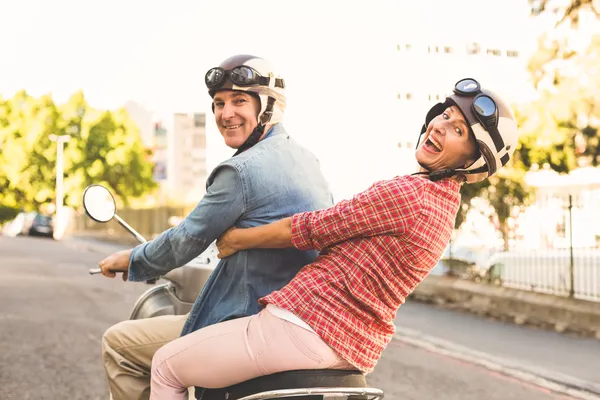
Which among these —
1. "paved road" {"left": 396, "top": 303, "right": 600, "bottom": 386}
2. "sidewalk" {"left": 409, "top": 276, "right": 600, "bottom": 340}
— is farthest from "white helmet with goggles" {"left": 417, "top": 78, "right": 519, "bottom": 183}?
"sidewalk" {"left": 409, "top": 276, "right": 600, "bottom": 340}

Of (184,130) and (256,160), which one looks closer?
(256,160)

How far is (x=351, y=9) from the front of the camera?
54719mm

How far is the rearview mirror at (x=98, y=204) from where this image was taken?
303 cm

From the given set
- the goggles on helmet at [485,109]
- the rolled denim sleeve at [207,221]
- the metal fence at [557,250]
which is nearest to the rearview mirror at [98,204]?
the rolled denim sleeve at [207,221]

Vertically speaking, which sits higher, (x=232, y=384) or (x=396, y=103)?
(x=396, y=103)

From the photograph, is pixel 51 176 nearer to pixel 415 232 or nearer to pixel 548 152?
pixel 548 152

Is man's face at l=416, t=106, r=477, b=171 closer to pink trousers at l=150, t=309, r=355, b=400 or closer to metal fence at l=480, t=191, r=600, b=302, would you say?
pink trousers at l=150, t=309, r=355, b=400

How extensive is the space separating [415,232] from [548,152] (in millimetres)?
10916

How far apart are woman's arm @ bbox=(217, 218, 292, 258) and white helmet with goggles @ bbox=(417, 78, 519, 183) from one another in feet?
1.49

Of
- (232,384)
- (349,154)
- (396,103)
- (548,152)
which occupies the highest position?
(396,103)

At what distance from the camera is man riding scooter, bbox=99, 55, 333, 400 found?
2.45 metres

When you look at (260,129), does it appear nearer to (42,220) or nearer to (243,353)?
(243,353)

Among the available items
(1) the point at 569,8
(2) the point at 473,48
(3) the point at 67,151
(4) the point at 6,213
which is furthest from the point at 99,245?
(2) the point at 473,48

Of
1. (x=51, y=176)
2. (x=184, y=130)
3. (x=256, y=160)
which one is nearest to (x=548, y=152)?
(x=256, y=160)
